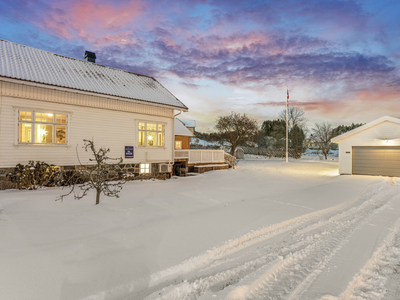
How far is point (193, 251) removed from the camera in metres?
3.80

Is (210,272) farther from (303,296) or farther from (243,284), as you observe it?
(303,296)

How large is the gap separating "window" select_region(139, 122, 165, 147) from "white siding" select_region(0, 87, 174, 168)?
301 millimetres

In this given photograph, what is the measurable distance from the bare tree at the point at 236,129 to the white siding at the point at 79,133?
20.5m

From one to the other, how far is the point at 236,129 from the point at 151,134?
21836 mm

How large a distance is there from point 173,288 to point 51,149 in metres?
9.61

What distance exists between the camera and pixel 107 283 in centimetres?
291

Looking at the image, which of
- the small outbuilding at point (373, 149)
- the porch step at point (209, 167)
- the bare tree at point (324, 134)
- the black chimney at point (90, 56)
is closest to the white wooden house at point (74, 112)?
the black chimney at point (90, 56)

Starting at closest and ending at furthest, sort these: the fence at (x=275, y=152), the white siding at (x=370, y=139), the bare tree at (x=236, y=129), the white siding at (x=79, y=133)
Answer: the white siding at (x=79, y=133)
the white siding at (x=370, y=139)
the bare tree at (x=236, y=129)
the fence at (x=275, y=152)

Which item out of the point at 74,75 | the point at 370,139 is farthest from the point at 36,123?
the point at 370,139

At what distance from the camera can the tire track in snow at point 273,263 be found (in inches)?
110

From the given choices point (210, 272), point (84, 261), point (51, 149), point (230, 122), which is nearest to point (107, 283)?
point (84, 261)

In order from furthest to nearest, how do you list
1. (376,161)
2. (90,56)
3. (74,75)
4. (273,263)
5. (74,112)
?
(376,161) → (90,56) → (74,75) → (74,112) → (273,263)

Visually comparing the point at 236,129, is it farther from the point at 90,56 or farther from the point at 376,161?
the point at 90,56

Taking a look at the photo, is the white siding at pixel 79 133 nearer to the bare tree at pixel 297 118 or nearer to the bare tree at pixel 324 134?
the bare tree at pixel 324 134
